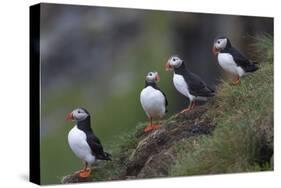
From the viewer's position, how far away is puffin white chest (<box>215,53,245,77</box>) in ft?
23.4

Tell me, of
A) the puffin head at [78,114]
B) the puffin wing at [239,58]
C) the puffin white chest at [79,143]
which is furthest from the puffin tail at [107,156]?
the puffin wing at [239,58]

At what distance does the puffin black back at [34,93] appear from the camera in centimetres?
625

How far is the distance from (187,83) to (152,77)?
0.38 metres

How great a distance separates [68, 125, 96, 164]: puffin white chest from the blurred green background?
0.04m

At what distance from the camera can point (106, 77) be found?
654 centimetres

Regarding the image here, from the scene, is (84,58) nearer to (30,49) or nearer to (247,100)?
(30,49)

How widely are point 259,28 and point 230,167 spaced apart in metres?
1.49

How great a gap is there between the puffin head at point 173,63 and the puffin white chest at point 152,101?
27 centimetres

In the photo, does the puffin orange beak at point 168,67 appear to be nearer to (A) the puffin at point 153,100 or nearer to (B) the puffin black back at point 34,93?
(A) the puffin at point 153,100

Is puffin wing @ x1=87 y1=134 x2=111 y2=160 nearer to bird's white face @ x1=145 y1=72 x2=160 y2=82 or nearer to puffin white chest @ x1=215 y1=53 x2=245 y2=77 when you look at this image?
bird's white face @ x1=145 y1=72 x2=160 y2=82

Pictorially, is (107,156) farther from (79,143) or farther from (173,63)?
(173,63)

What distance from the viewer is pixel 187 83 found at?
22.7 feet

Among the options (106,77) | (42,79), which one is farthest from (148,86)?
(42,79)

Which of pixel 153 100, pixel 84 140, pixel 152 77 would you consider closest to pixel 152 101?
pixel 153 100
